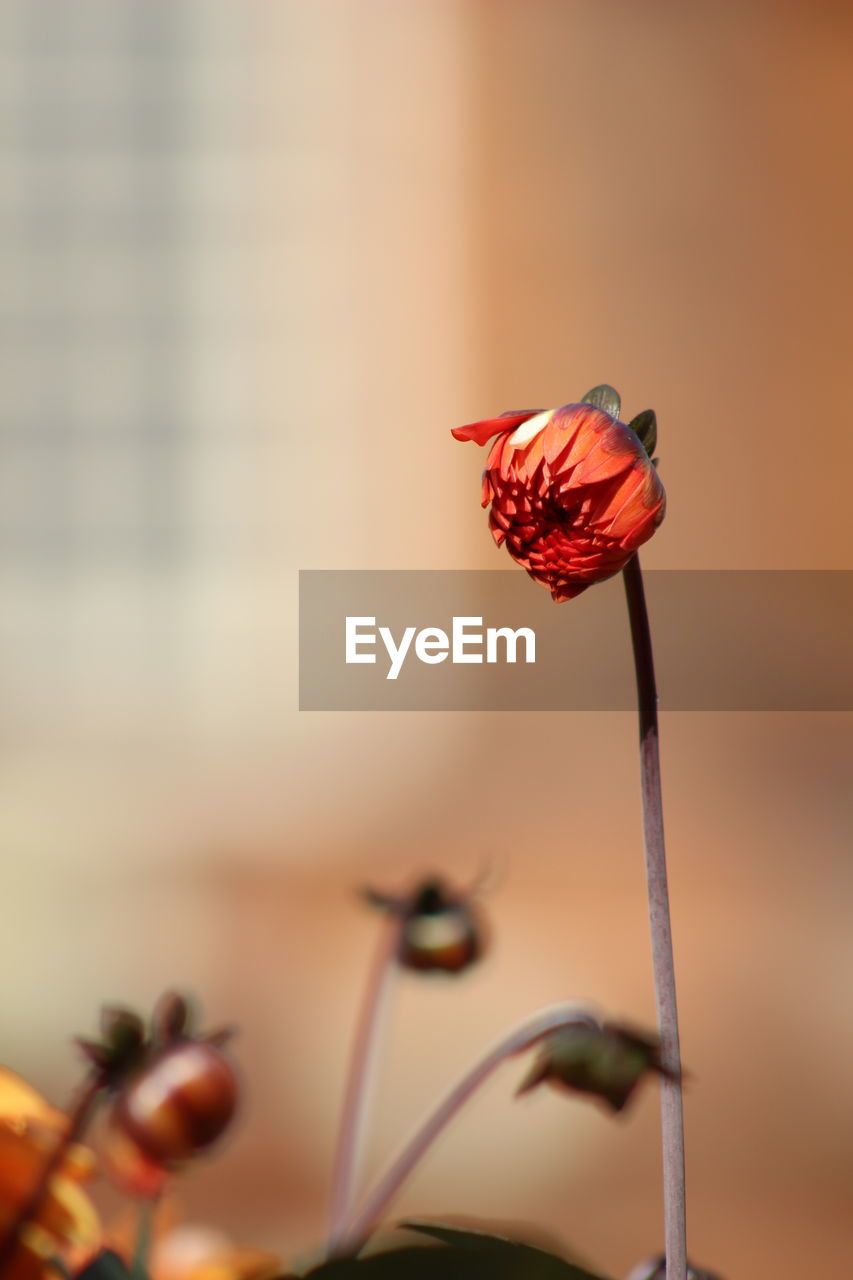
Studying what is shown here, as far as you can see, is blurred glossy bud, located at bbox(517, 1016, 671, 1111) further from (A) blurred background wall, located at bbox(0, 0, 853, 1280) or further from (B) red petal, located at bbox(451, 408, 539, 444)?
(A) blurred background wall, located at bbox(0, 0, 853, 1280)

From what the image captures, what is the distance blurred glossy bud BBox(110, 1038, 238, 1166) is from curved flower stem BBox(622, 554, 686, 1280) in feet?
0.15

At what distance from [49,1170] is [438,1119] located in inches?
1.7

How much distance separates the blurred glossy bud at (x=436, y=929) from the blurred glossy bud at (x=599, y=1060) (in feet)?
0.07

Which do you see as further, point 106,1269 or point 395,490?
point 395,490

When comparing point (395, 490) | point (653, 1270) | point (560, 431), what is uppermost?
point (395, 490)

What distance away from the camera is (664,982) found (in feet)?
0.42

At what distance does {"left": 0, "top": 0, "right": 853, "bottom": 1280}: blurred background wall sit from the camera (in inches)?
40.3
